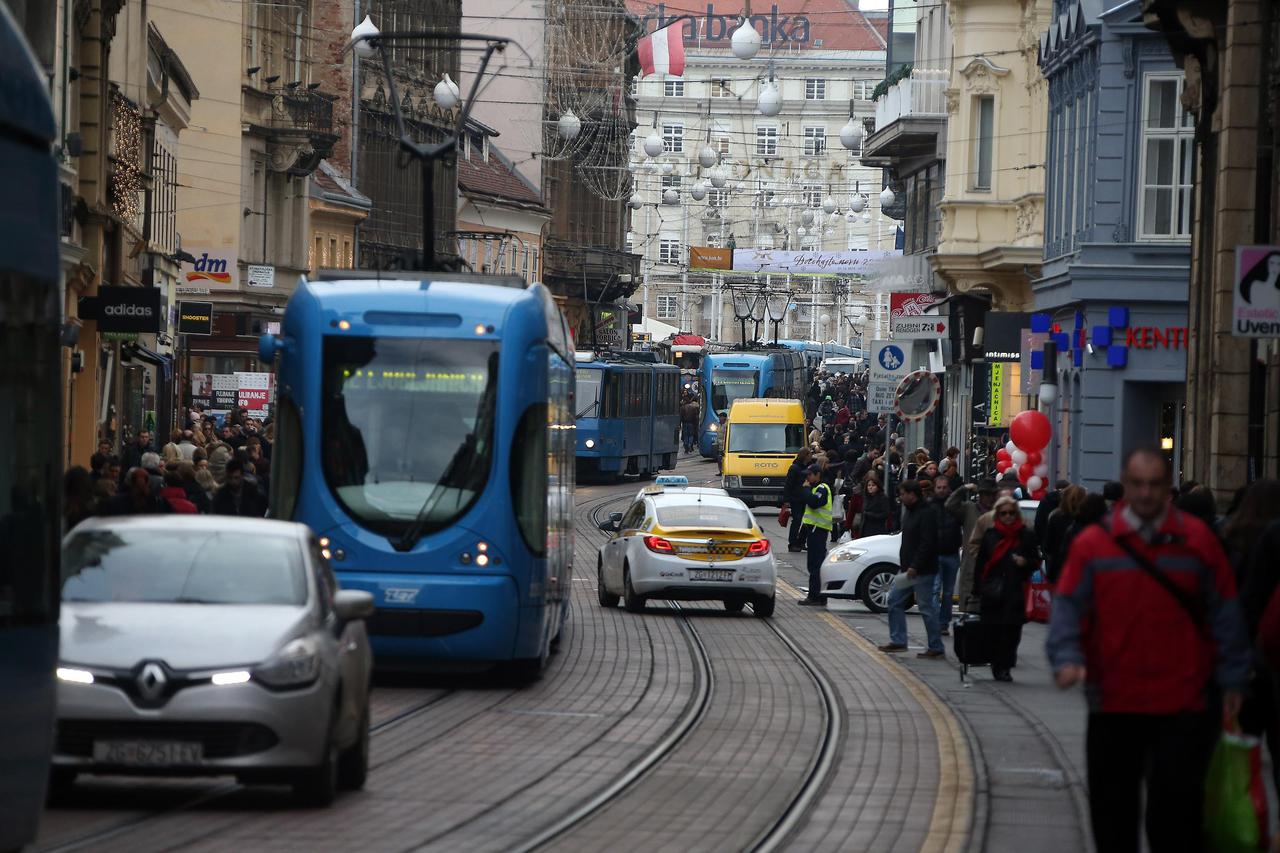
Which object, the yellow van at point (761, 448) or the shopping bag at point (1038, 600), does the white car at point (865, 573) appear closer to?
the shopping bag at point (1038, 600)

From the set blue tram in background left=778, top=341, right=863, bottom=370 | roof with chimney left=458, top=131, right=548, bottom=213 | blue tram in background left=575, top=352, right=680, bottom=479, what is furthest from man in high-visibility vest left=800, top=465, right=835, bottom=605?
blue tram in background left=778, top=341, right=863, bottom=370

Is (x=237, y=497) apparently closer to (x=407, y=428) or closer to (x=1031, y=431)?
(x=407, y=428)

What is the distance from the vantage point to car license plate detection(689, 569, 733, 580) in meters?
26.5

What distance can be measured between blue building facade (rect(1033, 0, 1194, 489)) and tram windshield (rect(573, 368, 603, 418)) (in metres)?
25.6

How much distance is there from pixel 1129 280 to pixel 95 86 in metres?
14.5

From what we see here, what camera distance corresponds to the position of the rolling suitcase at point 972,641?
20.4 m

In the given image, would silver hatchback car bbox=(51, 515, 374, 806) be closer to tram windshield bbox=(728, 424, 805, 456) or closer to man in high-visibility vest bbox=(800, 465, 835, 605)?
man in high-visibility vest bbox=(800, 465, 835, 605)

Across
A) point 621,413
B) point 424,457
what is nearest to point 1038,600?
point 424,457

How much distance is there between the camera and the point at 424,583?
1756 cm

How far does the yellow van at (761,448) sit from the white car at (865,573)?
2431 centimetres

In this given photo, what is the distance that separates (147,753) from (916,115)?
41337 millimetres

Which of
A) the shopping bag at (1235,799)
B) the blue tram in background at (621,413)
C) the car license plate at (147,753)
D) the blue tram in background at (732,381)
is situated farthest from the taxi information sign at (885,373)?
the blue tram in background at (732,381)

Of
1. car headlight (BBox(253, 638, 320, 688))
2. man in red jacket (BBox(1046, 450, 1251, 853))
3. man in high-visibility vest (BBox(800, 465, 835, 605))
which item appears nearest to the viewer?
man in red jacket (BBox(1046, 450, 1251, 853))

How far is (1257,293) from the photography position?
49.3 feet
